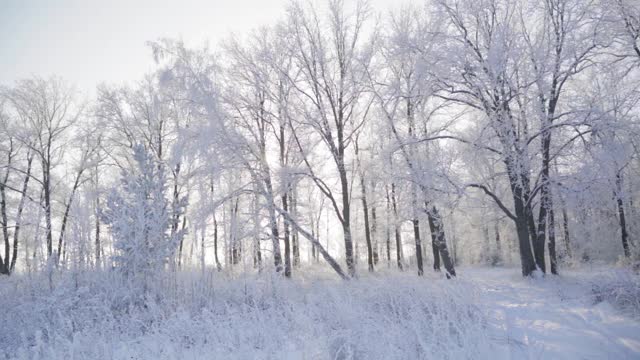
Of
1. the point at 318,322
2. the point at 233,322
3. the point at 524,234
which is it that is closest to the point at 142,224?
the point at 233,322

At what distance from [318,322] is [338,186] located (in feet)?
43.0

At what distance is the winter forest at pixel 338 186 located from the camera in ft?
17.0

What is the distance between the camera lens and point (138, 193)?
8.75 meters

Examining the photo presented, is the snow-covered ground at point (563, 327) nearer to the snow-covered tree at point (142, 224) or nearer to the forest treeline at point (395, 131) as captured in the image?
the forest treeline at point (395, 131)

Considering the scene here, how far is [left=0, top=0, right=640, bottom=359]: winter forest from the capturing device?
5172 mm

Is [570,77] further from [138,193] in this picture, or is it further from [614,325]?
[138,193]

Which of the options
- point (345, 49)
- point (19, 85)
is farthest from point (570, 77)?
point (19, 85)

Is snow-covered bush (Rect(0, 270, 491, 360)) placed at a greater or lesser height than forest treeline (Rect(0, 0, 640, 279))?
lesser

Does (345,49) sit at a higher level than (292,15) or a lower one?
lower

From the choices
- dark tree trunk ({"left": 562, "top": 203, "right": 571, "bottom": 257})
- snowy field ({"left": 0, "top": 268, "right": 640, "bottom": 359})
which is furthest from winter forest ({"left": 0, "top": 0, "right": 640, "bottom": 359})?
dark tree trunk ({"left": 562, "top": 203, "right": 571, "bottom": 257})

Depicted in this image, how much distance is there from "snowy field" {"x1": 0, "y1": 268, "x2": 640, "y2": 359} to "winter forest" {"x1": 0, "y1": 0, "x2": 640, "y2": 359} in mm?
45

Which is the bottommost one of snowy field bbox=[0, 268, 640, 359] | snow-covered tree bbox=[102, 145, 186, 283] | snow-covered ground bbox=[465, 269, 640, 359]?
snow-covered ground bbox=[465, 269, 640, 359]

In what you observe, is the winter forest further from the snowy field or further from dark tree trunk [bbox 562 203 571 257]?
dark tree trunk [bbox 562 203 571 257]

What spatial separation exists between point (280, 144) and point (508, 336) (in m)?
12.7
